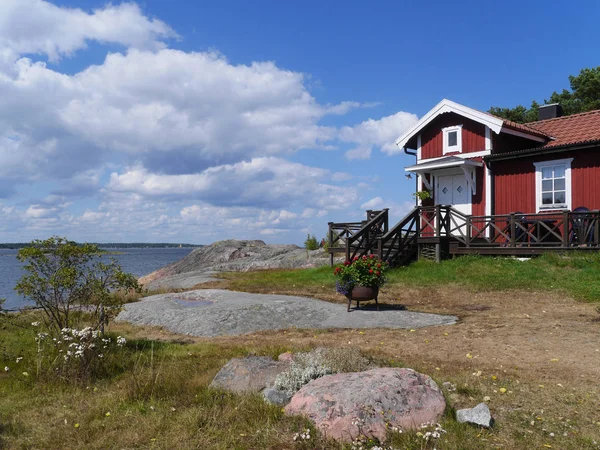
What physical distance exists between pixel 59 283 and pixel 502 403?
6.64m

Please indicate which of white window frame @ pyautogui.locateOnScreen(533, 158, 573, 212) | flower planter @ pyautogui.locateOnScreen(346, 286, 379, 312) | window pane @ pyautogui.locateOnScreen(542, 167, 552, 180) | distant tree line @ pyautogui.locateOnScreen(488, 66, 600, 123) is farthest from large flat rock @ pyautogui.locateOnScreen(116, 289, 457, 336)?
distant tree line @ pyautogui.locateOnScreen(488, 66, 600, 123)

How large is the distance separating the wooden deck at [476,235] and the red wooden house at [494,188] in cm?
4

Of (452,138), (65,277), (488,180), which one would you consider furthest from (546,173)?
(65,277)

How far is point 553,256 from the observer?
54.4 feet

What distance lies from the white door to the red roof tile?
3.49 metres

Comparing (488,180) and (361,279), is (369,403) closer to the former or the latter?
(361,279)

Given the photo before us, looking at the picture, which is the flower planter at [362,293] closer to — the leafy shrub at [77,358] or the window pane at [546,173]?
the leafy shrub at [77,358]

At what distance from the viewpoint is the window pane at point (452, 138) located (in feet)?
71.6

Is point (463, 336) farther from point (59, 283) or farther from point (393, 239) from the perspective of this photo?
point (393, 239)

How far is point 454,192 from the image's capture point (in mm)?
21797

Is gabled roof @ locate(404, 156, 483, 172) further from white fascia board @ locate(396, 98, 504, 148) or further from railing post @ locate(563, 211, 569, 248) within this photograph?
railing post @ locate(563, 211, 569, 248)

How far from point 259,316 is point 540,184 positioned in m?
13.0

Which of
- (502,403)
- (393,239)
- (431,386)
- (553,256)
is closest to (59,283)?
(431,386)

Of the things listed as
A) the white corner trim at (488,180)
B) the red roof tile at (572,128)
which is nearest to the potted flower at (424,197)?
the white corner trim at (488,180)
